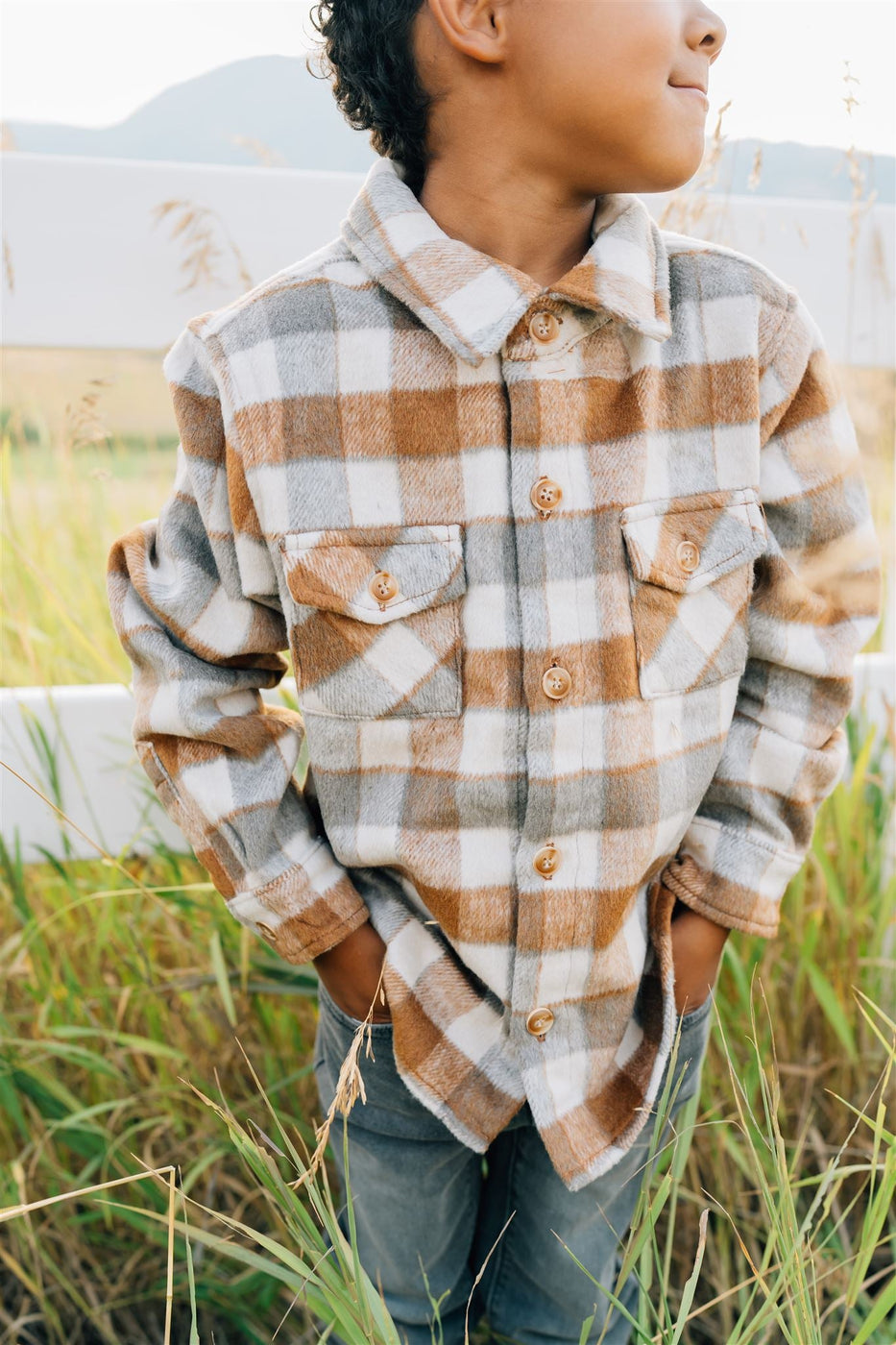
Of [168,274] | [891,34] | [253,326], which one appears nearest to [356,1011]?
[253,326]

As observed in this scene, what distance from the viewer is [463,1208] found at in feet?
3.66

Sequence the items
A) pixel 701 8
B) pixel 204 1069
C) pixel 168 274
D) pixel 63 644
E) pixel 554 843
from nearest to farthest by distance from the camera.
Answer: pixel 701 8, pixel 554 843, pixel 168 274, pixel 204 1069, pixel 63 644

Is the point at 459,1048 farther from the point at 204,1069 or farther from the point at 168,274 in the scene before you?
the point at 168,274

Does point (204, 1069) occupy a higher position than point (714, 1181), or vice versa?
point (204, 1069)

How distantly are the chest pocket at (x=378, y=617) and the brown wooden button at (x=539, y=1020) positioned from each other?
0.94 feet

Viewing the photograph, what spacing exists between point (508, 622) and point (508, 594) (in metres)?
0.02

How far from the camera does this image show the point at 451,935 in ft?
3.14

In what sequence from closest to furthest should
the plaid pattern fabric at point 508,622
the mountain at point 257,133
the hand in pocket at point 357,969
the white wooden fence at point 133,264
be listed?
the plaid pattern fabric at point 508,622, the hand in pocket at point 357,969, the white wooden fence at point 133,264, the mountain at point 257,133

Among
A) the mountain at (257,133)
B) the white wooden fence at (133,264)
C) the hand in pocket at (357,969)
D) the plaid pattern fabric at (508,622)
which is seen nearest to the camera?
the plaid pattern fabric at (508,622)

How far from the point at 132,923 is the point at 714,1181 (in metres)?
0.85

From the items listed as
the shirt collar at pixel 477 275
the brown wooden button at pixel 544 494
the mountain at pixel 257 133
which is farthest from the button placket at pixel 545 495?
the mountain at pixel 257 133

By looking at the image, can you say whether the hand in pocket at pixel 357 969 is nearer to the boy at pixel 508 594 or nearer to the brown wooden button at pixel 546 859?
the boy at pixel 508 594

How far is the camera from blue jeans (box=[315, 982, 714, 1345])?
104 cm

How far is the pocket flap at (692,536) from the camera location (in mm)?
902
